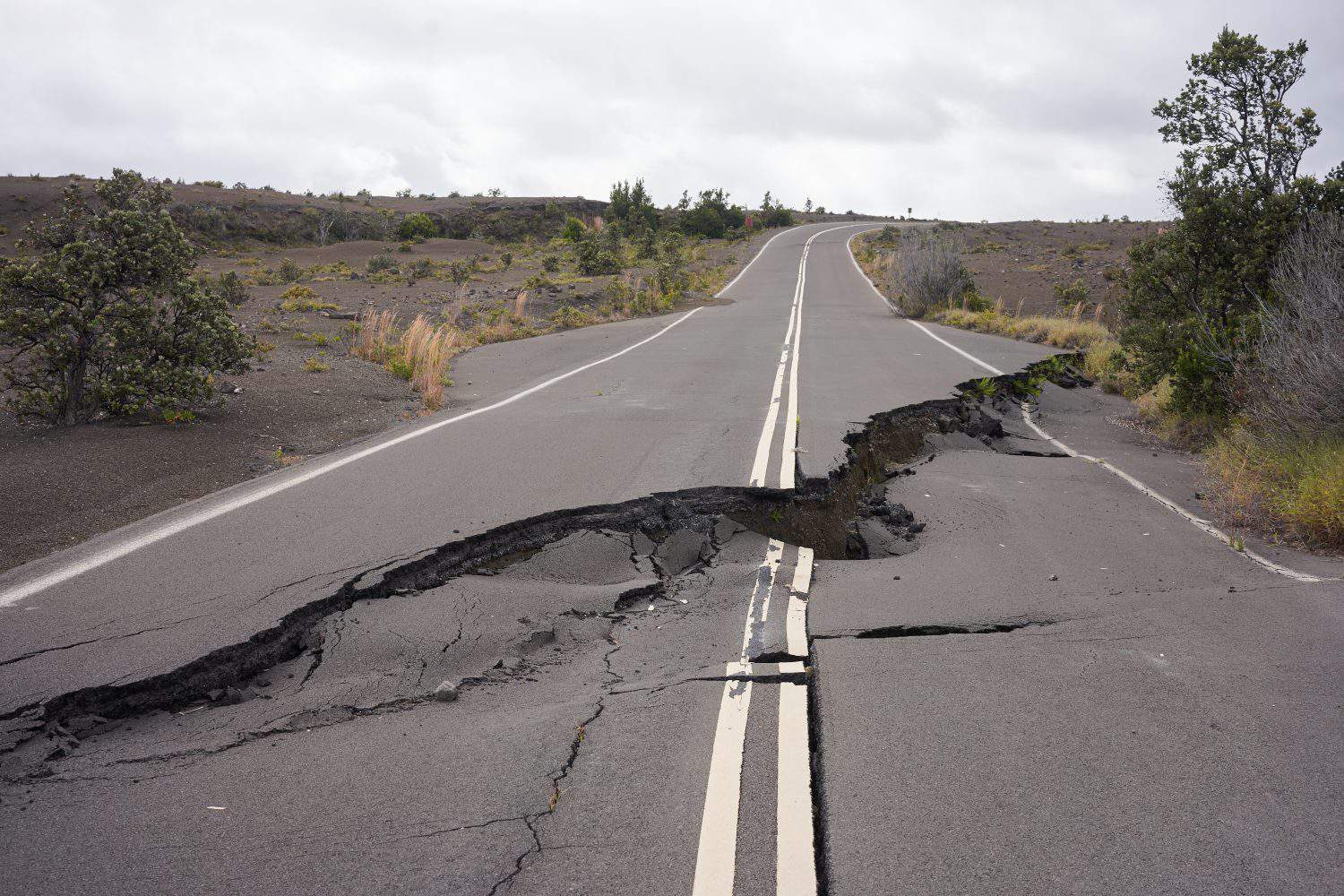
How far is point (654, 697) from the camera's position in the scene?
3.85 m

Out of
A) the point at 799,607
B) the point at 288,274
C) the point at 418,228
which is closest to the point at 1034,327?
the point at 799,607

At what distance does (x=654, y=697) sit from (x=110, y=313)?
8.08 m

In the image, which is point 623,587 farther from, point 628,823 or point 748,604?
point 628,823

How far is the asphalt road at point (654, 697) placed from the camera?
108 inches

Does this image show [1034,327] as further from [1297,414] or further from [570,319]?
[1297,414]

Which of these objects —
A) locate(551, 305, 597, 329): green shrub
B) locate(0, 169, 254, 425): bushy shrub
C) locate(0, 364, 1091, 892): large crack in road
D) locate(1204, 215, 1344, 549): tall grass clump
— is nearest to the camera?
locate(0, 364, 1091, 892): large crack in road

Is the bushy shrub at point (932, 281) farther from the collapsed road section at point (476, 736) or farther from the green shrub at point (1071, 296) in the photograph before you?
the collapsed road section at point (476, 736)

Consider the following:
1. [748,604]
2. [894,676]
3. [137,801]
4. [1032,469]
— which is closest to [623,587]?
[748,604]

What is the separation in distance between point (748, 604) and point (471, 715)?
1837 mm

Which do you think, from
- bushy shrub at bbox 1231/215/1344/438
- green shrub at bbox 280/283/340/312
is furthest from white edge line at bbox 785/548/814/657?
green shrub at bbox 280/283/340/312

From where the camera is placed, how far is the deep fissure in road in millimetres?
3559

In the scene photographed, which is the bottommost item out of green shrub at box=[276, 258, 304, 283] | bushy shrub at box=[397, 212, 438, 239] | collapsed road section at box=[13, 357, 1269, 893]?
collapsed road section at box=[13, 357, 1269, 893]

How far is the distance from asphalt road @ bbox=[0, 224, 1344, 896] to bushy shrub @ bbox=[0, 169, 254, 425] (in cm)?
277

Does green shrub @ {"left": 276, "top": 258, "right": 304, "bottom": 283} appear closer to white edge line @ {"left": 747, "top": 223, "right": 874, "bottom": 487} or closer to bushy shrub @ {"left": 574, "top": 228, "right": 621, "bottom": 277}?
bushy shrub @ {"left": 574, "top": 228, "right": 621, "bottom": 277}
